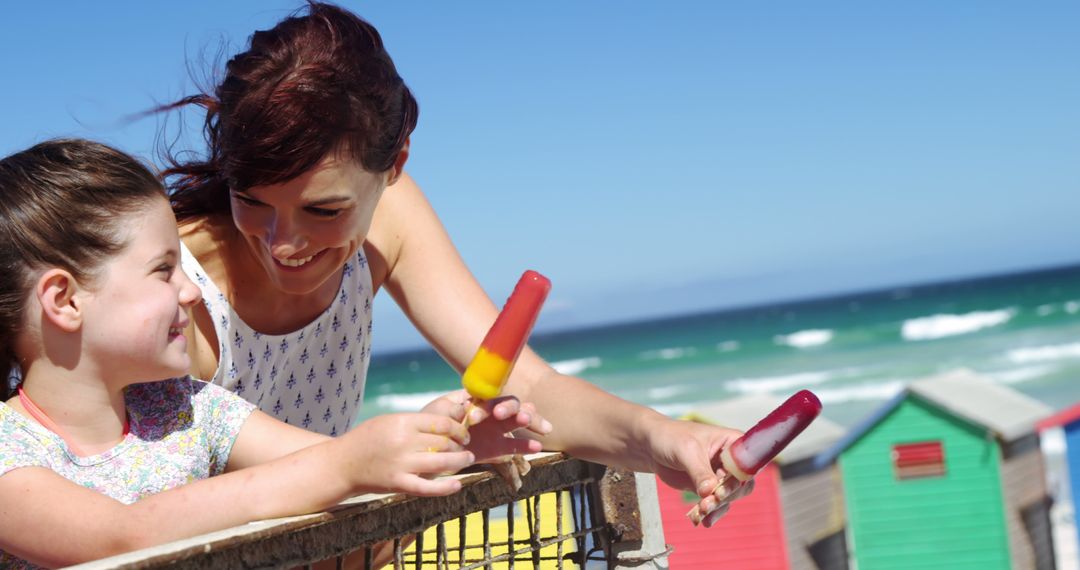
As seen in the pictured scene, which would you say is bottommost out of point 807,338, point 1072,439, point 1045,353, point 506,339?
point 506,339

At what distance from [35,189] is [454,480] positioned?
2.43 feet

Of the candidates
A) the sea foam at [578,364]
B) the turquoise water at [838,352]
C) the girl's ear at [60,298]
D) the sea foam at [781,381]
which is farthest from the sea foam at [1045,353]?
the girl's ear at [60,298]

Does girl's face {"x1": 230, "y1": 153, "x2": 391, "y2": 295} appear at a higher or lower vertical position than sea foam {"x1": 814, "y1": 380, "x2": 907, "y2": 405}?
lower

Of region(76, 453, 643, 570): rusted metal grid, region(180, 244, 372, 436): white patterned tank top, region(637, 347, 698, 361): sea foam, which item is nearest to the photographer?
region(76, 453, 643, 570): rusted metal grid

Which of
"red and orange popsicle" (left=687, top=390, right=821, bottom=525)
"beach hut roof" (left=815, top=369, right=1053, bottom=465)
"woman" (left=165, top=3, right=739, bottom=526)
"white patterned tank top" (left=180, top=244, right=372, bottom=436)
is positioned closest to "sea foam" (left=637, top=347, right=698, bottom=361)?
"beach hut roof" (left=815, top=369, right=1053, bottom=465)

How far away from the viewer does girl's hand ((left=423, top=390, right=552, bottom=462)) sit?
156cm

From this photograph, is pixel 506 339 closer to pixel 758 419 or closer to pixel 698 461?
pixel 698 461

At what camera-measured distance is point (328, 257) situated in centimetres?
210

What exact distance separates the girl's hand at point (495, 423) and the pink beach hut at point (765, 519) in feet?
13.4

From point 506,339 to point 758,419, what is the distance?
4.47 m

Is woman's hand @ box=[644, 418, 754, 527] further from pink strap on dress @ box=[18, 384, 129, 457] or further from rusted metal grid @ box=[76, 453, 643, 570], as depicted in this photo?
pink strap on dress @ box=[18, 384, 129, 457]

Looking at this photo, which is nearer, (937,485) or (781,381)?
(937,485)

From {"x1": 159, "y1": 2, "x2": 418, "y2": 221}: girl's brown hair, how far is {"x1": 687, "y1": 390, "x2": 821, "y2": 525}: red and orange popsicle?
83cm

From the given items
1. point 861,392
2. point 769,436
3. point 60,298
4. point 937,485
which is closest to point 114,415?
point 60,298
